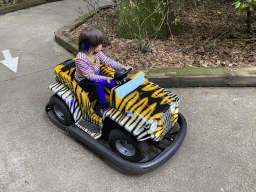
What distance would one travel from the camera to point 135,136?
2.14 metres

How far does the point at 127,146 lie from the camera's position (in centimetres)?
246

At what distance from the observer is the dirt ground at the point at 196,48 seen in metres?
4.10

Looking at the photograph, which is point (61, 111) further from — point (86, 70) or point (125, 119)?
point (125, 119)

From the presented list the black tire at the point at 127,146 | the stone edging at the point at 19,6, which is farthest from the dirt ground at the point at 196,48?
the stone edging at the point at 19,6

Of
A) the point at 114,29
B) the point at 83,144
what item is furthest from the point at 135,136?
the point at 114,29

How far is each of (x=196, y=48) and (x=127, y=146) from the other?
111 inches

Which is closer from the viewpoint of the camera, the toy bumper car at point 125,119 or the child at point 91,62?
the toy bumper car at point 125,119

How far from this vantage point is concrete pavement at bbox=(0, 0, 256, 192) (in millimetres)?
2332

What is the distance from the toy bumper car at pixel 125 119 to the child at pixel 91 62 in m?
0.12

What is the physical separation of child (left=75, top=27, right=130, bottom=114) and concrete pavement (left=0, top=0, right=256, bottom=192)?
0.75 metres

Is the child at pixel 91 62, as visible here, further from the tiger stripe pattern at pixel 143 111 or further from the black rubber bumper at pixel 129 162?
the black rubber bumper at pixel 129 162

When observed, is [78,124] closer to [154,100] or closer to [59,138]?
[59,138]

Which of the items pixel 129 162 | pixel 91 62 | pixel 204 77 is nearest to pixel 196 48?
pixel 204 77

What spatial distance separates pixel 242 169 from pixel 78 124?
189 cm
